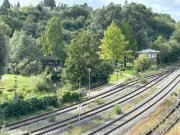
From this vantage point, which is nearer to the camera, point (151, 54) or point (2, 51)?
point (2, 51)

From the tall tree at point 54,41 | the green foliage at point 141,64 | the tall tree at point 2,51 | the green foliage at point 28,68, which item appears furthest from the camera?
the tall tree at point 54,41

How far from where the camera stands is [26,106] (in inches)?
1761

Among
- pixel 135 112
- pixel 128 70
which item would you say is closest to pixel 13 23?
pixel 128 70

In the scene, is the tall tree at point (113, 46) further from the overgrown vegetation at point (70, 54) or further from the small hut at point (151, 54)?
the small hut at point (151, 54)

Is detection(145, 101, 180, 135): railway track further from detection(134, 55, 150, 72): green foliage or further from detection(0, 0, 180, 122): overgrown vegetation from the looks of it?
detection(134, 55, 150, 72): green foliage

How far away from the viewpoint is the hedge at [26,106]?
42.9 meters

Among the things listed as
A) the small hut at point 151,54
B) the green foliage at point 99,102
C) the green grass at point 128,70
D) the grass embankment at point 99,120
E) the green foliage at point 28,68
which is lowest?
the grass embankment at point 99,120

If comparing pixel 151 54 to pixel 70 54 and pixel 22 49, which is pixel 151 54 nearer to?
pixel 22 49

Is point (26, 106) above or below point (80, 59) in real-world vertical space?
below

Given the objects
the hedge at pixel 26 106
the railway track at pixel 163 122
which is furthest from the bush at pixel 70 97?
the railway track at pixel 163 122

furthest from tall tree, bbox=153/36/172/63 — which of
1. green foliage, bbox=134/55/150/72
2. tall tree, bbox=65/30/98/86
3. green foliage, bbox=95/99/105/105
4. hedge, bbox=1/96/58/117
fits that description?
hedge, bbox=1/96/58/117

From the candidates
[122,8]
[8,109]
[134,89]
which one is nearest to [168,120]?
[8,109]

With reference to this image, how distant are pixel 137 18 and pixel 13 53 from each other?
52584 millimetres

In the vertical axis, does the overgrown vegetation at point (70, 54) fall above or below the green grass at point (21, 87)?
above
